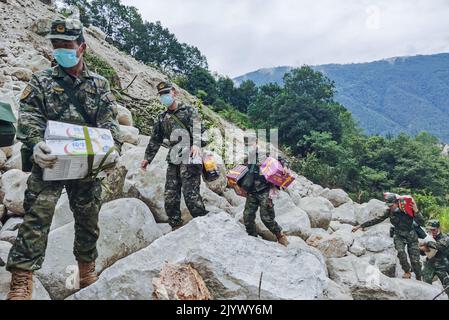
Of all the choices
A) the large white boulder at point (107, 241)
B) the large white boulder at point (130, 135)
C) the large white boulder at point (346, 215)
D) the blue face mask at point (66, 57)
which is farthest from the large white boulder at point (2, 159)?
the large white boulder at point (346, 215)

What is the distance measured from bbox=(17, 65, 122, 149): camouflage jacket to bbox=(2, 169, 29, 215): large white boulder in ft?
7.91

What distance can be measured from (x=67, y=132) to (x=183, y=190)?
2.08 m

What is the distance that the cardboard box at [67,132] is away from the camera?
2.56 m

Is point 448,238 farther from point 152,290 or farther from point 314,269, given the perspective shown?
point 152,290

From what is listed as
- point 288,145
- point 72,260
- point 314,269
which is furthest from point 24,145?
point 288,145

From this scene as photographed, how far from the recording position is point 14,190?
5035 mm

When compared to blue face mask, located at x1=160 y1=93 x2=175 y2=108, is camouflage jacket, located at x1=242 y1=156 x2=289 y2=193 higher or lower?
lower

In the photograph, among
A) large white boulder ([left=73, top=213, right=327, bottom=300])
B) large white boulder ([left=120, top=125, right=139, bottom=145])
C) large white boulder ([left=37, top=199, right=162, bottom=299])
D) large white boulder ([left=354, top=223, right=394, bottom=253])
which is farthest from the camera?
large white boulder ([left=354, top=223, right=394, bottom=253])

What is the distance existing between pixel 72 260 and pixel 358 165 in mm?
22076

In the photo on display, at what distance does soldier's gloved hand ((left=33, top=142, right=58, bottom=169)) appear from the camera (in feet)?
8.07

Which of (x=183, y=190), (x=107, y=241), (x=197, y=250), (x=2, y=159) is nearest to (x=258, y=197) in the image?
(x=183, y=190)

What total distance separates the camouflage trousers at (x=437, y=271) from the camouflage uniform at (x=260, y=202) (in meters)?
3.37

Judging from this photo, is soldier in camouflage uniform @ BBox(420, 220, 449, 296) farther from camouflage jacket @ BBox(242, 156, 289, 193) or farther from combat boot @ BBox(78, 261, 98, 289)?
combat boot @ BBox(78, 261, 98, 289)

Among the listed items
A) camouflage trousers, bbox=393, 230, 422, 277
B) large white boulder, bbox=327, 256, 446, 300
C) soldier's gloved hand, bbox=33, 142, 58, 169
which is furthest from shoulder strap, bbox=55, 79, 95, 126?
camouflage trousers, bbox=393, 230, 422, 277
